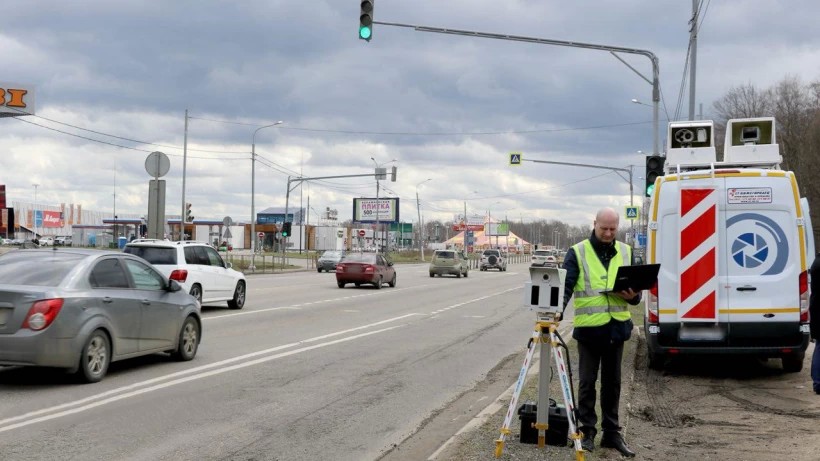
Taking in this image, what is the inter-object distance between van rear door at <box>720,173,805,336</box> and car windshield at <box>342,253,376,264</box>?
22823 mm

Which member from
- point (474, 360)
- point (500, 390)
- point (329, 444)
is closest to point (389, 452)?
point (329, 444)

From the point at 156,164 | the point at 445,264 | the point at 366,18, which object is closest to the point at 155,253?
the point at 156,164

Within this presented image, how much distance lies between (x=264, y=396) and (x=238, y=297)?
39.0 feet

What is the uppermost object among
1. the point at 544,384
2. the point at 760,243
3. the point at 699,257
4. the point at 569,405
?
the point at 760,243

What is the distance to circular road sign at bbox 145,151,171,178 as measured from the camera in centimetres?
1888

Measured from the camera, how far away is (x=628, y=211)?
147 feet

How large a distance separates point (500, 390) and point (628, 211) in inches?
1448

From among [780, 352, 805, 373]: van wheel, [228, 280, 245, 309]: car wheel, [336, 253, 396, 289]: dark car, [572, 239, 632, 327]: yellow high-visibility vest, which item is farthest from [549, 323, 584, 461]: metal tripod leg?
[336, 253, 396, 289]: dark car

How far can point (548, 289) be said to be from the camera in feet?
19.7

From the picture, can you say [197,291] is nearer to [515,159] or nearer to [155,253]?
[155,253]

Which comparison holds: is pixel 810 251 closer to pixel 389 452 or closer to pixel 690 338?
pixel 690 338

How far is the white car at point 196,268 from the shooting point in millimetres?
18172

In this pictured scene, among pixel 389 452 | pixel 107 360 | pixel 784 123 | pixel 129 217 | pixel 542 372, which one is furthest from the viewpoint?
pixel 129 217

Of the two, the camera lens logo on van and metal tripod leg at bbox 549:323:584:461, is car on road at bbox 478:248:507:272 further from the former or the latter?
metal tripod leg at bbox 549:323:584:461
